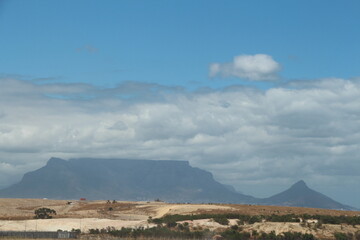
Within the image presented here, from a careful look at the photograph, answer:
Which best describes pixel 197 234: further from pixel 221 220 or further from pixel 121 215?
pixel 121 215

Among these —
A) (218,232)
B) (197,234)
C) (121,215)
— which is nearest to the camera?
(197,234)

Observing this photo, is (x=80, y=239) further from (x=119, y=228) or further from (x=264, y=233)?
(x=264, y=233)

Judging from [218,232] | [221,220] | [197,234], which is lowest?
[197,234]

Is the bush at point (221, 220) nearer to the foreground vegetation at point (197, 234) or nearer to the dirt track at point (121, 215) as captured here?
the dirt track at point (121, 215)

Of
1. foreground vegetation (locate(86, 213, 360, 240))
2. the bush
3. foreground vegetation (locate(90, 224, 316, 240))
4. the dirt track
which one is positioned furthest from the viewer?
the bush

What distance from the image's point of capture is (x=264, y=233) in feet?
290

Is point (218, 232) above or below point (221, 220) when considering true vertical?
below

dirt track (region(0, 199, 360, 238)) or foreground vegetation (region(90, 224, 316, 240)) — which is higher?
dirt track (region(0, 199, 360, 238))

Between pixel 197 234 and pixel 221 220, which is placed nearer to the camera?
pixel 197 234

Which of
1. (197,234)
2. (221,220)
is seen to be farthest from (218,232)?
(221,220)

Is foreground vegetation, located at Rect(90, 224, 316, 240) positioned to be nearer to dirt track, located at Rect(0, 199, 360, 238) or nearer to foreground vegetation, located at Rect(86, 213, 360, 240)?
foreground vegetation, located at Rect(86, 213, 360, 240)

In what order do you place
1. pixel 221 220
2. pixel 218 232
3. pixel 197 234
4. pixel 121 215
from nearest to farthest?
pixel 197 234
pixel 218 232
pixel 221 220
pixel 121 215

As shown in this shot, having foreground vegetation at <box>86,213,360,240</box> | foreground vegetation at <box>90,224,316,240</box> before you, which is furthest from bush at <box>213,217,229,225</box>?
foreground vegetation at <box>90,224,316,240</box>

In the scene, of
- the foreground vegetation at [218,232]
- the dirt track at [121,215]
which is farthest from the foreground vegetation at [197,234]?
the dirt track at [121,215]
